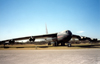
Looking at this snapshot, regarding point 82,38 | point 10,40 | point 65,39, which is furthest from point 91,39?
point 10,40

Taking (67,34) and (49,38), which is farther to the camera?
(49,38)

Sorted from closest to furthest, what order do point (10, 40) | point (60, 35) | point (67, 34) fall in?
point (67, 34) < point (60, 35) < point (10, 40)

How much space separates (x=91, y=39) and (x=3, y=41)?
29.6 metres

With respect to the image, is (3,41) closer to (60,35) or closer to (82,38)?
(60,35)

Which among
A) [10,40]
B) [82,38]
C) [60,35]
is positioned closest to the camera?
[60,35]

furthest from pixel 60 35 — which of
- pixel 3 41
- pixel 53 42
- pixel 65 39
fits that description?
pixel 3 41

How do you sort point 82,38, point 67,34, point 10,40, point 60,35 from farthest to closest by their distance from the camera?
1. point 82,38
2. point 10,40
3. point 60,35
4. point 67,34

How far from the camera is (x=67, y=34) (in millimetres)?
24312

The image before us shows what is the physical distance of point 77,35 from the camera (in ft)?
104

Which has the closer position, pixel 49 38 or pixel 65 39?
pixel 65 39

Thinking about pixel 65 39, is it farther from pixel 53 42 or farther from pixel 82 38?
pixel 82 38

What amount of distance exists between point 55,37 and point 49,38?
289cm

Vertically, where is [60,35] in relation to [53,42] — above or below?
above

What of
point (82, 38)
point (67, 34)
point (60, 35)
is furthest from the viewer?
point (82, 38)
